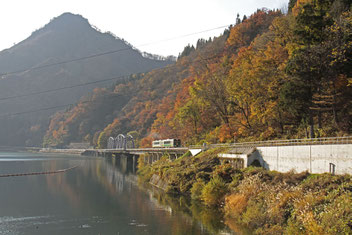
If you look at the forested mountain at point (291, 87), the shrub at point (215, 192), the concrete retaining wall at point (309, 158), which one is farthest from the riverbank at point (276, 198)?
the forested mountain at point (291, 87)

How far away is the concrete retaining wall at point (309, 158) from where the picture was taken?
27391 millimetres

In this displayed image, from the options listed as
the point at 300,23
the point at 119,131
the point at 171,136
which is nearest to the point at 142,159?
the point at 171,136

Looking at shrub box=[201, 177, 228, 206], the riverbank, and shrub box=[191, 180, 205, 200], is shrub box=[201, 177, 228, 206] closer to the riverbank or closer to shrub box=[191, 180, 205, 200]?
the riverbank

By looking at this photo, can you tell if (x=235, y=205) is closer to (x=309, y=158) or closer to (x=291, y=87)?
(x=309, y=158)

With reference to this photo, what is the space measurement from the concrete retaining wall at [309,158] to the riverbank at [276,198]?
933 mm

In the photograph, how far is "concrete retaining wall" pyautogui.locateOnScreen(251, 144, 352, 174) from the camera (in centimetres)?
2739

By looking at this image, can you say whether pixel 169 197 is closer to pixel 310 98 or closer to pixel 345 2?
pixel 310 98

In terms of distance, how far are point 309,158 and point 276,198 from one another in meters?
6.34

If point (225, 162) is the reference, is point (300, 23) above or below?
above

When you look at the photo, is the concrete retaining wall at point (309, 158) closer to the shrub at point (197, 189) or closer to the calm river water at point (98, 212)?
the shrub at point (197, 189)

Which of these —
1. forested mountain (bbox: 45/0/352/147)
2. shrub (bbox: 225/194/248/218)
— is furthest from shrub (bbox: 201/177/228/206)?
forested mountain (bbox: 45/0/352/147)

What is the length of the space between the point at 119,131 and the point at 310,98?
164465mm

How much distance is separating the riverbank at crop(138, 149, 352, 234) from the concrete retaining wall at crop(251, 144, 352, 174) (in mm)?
933

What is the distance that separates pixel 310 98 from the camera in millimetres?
38688
